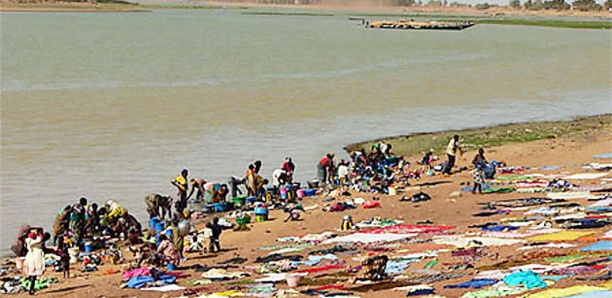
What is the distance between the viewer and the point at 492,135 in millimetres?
36562

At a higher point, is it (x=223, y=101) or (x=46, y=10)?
(x=46, y=10)

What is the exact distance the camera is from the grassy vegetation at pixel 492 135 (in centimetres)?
3391

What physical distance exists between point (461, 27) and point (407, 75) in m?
91.7

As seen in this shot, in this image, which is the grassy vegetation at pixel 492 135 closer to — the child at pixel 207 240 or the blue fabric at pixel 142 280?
the child at pixel 207 240

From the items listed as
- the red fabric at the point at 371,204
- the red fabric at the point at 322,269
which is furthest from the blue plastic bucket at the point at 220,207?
the red fabric at the point at 322,269

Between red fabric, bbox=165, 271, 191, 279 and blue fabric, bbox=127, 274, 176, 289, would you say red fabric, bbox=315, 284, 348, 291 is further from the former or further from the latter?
red fabric, bbox=165, 271, 191, 279

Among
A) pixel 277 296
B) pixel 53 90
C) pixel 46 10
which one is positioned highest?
pixel 46 10

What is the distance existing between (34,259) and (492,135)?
75.4 feet

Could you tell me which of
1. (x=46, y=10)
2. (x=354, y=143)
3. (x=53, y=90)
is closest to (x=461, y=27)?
(x=46, y=10)

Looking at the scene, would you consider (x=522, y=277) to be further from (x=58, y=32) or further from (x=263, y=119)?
(x=58, y=32)

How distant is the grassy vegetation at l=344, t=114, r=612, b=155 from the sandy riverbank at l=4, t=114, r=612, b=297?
1073 millimetres

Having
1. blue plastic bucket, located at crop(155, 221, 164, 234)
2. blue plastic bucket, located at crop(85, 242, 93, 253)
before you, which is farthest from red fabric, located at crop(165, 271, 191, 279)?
blue plastic bucket, located at crop(155, 221, 164, 234)

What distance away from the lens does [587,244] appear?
56.7 feet

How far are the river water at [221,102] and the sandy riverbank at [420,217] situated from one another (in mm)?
4054
